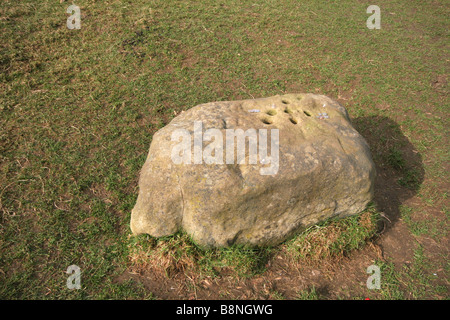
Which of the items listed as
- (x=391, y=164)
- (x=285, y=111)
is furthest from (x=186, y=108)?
(x=391, y=164)

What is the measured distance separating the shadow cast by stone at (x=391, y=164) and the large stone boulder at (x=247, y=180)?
3.73 ft

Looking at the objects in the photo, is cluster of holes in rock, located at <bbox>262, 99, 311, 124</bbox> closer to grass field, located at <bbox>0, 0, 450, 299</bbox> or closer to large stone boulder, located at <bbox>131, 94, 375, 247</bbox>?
large stone boulder, located at <bbox>131, 94, 375, 247</bbox>

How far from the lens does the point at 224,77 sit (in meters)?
6.35

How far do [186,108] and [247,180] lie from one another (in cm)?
267

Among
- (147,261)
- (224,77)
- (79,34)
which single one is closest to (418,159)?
(224,77)

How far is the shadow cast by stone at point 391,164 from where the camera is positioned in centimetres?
468

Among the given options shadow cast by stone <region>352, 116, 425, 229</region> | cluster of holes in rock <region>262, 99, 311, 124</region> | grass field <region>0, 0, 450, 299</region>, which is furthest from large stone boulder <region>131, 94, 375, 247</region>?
shadow cast by stone <region>352, 116, 425, 229</region>

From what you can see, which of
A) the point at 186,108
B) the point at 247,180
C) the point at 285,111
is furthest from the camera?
the point at 186,108

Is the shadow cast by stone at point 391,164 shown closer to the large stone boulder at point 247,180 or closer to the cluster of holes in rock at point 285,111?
the large stone boulder at point 247,180

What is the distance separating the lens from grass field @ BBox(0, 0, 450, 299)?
141 inches

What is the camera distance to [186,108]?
18.5ft

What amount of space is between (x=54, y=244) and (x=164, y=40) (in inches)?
185

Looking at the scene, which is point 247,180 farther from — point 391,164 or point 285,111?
point 391,164

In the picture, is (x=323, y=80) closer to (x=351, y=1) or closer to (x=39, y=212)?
(x=351, y=1)
